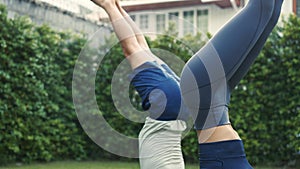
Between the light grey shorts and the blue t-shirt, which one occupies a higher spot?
the blue t-shirt

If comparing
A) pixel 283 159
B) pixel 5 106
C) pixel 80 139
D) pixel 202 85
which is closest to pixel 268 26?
pixel 202 85

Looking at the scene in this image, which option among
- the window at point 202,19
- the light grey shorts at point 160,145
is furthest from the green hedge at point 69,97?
the window at point 202,19

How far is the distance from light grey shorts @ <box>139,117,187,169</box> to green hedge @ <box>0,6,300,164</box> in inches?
143

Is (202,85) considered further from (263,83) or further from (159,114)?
(263,83)

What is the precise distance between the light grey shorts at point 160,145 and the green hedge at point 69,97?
3.63 meters

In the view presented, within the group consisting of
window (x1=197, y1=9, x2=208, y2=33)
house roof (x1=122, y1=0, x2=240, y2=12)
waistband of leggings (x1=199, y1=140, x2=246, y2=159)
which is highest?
house roof (x1=122, y1=0, x2=240, y2=12)

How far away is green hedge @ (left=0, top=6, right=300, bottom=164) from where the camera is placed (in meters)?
6.10

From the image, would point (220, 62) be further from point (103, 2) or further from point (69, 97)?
point (69, 97)

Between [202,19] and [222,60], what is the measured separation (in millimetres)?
12189

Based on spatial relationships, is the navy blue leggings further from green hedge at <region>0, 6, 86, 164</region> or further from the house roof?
the house roof

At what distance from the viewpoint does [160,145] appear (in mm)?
2463

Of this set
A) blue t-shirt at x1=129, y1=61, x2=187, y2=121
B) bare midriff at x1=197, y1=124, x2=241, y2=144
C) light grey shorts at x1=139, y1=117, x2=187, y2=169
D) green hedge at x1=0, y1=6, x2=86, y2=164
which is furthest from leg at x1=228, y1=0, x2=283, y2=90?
green hedge at x1=0, y1=6, x2=86, y2=164

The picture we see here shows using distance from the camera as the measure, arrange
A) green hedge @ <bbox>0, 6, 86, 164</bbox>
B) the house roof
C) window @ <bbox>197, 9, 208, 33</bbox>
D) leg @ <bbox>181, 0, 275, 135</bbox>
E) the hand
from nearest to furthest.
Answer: leg @ <bbox>181, 0, 275, 135</bbox>, the hand, green hedge @ <bbox>0, 6, 86, 164</bbox>, window @ <bbox>197, 9, 208, 33</bbox>, the house roof

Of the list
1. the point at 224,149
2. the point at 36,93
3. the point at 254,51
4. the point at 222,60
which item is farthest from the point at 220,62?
the point at 36,93
